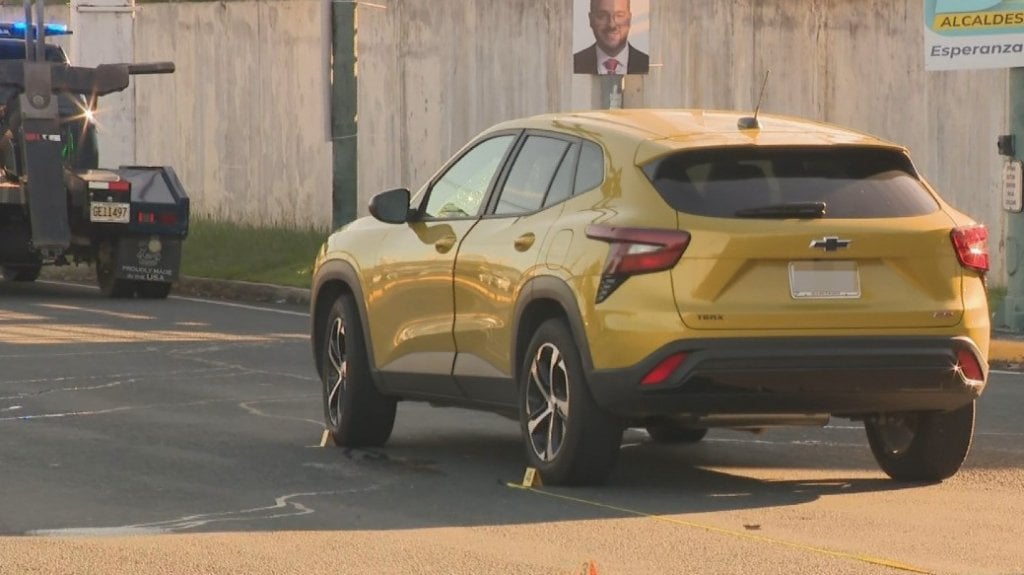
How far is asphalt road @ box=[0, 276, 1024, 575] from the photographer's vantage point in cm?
855

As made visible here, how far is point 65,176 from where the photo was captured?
22594mm

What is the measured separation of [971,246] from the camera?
10.1 meters

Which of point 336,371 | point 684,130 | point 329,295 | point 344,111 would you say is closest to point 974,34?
point 344,111

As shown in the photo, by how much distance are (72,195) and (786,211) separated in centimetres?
1381

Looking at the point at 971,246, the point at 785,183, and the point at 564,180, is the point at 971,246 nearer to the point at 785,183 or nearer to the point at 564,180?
the point at 785,183

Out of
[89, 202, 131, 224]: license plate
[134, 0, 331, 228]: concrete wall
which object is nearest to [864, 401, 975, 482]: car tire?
[89, 202, 131, 224]: license plate

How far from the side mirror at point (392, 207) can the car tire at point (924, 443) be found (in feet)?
7.90

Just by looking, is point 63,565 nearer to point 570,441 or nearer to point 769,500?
point 570,441

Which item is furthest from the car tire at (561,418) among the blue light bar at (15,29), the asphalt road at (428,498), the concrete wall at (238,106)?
the concrete wall at (238,106)

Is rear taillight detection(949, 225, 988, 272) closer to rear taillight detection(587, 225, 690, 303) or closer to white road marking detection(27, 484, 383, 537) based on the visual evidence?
rear taillight detection(587, 225, 690, 303)

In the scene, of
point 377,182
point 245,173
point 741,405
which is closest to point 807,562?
point 741,405

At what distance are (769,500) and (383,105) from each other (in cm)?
1919

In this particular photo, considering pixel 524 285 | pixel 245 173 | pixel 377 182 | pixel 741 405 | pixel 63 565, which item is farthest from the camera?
pixel 245 173

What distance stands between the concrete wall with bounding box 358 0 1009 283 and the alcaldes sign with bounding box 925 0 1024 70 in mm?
3054
